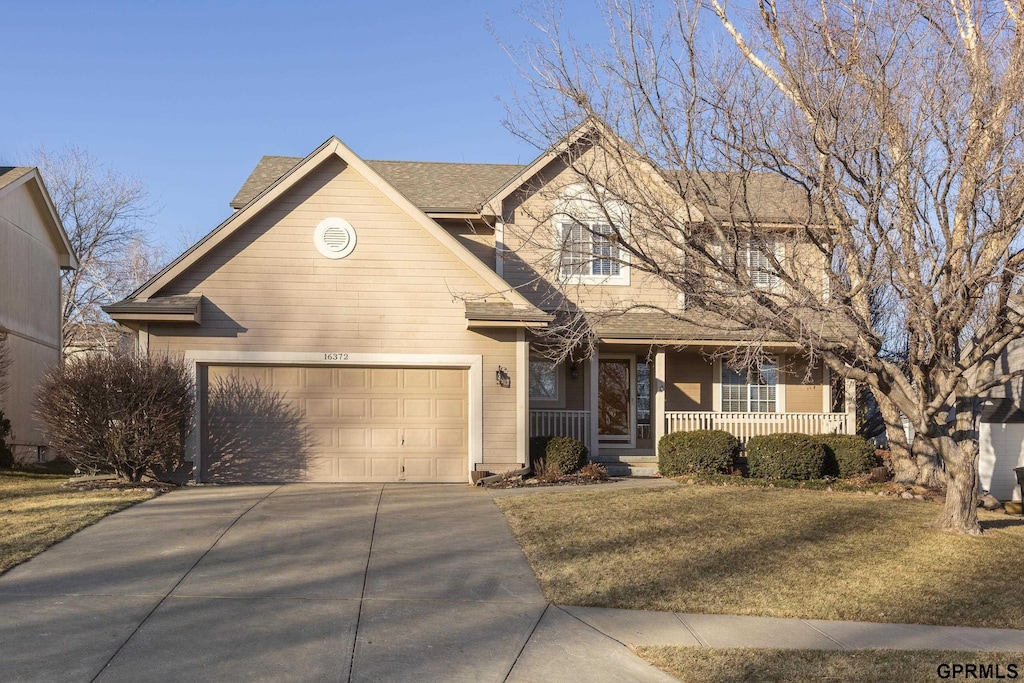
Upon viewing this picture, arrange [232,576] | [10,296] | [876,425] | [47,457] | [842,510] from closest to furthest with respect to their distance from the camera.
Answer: [232,576]
[842,510]
[10,296]
[47,457]
[876,425]

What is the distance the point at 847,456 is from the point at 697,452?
292cm

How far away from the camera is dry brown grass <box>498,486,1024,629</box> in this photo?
8.72 metres

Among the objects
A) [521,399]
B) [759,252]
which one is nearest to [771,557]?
[759,252]

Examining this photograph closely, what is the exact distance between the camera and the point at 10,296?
20891mm

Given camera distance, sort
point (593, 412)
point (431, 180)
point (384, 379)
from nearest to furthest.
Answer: point (384, 379) < point (593, 412) < point (431, 180)

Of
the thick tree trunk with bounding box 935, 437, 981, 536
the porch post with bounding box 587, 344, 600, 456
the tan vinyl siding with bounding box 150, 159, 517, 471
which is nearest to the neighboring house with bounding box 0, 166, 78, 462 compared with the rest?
the tan vinyl siding with bounding box 150, 159, 517, 471

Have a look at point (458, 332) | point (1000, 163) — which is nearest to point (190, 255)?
point (458, 332)

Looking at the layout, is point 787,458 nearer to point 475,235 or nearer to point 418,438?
point 418,438

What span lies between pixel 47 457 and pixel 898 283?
20.4 metres

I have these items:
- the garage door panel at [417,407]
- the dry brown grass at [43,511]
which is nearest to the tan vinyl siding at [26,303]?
the dry brown grass at [43,511]

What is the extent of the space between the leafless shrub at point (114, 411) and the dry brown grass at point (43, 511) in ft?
2.20

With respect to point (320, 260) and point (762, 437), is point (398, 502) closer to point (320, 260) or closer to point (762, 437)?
point (320, 260)

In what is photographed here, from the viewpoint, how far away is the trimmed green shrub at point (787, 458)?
55.3ft

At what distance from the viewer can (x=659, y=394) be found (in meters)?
18.2
